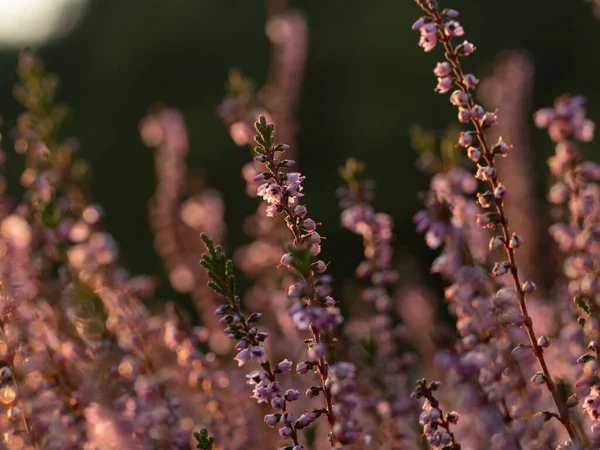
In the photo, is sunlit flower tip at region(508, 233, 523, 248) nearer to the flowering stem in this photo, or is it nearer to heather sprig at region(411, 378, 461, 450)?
heather sprig at region(411, 378, 461, 450)

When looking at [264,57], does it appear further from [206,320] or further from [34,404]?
[34,404]

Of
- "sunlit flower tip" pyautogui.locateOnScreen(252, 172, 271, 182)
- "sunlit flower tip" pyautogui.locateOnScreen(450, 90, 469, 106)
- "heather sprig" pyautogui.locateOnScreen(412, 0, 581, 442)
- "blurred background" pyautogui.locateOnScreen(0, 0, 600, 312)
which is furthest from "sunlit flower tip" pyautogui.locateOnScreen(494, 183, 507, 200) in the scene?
"blurred background" pyautogui.locateOnScreen(0, 0, 600, 312)

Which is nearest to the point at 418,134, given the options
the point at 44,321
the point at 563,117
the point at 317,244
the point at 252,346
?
the point at 563,117

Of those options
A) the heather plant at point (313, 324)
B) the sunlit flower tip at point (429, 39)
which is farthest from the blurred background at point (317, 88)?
the sunlit flower tip at point (429, 39)

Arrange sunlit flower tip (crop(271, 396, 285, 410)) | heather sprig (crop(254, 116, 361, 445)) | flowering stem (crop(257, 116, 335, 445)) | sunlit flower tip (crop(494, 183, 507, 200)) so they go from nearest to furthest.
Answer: heather sprig (crop(254, 116, 361, 445)) < flowering stem (crop(257, 116, 335, 445)) < sunlit flower tip (crop(271, 396, 285, 410)) < sunlit flower tip (crop(494, 183, 507, 200))

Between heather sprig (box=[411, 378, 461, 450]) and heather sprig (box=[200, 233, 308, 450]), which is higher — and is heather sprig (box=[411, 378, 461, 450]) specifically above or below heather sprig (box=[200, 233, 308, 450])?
below

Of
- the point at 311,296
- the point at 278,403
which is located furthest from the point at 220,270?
the point at 278,403

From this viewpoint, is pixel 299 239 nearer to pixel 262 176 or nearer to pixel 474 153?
pixel 262 176
